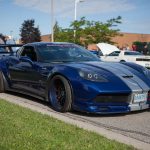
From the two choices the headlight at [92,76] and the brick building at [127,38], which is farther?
the brick building at [127,38]

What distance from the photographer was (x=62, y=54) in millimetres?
7391

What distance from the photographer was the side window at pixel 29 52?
24.8 feet

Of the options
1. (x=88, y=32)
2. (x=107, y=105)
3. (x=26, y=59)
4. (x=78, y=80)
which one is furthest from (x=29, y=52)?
(x=88, y=32)

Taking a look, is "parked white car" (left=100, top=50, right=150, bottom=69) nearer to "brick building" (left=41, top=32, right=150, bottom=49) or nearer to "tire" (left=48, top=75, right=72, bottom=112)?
"tire" (left=48, top=75, right=72, bottom=112)

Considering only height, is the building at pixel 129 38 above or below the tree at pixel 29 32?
below

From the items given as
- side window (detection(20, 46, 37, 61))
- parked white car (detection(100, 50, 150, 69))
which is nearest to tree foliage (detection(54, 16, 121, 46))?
parked white car (detection(100, 50, 150, 69))

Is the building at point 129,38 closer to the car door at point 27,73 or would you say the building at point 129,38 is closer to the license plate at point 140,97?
the car door at point 27,73

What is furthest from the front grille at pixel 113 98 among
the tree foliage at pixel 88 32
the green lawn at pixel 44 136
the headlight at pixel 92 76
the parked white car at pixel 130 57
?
the tree foliage at pixel 88 32

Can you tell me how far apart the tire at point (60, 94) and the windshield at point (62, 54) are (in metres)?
0.71

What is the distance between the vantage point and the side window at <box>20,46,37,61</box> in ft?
24.8

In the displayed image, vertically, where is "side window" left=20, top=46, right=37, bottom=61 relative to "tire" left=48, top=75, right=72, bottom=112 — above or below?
above

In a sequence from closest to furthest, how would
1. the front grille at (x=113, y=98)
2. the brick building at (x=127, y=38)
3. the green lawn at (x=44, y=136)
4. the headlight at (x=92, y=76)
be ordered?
the green lawn at (x=44, y=136) < the front grille at (x=113, y=98) < the headlight at (x=92, y=76) < the brick building at (x=127, y=38)

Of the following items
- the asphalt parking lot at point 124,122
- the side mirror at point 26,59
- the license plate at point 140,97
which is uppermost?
the side mirror at point 26,59

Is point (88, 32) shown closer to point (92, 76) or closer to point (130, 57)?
point (130, 57)
